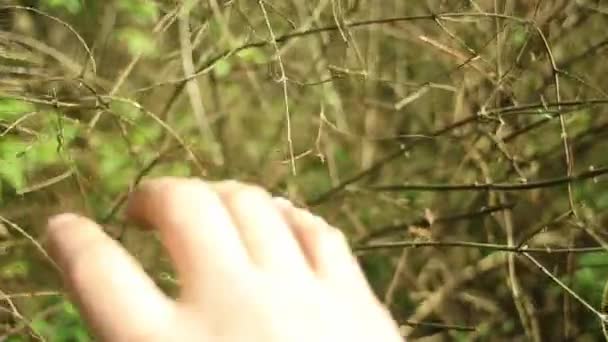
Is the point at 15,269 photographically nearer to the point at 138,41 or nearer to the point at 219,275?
the point at 138,41

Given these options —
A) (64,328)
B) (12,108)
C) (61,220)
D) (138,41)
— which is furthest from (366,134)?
(61,220)

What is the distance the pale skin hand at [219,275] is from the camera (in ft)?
2.16

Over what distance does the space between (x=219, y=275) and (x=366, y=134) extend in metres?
2.12

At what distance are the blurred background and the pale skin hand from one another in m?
0.97

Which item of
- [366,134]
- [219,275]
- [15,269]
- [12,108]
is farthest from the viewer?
[366,134]

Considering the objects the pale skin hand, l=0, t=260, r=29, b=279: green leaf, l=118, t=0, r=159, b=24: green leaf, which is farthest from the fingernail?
l=118, t=0, r=159, b=24: green leaf

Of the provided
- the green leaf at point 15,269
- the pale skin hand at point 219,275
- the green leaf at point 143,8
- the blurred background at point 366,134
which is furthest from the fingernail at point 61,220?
the green leaf at point 143,8

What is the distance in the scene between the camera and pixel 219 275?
672mm

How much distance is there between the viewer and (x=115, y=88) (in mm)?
2027

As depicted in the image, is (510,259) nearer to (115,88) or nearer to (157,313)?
(115,88)

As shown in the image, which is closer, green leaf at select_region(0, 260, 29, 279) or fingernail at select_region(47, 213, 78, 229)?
fingernail at select_region(47, 213, 78, 229)

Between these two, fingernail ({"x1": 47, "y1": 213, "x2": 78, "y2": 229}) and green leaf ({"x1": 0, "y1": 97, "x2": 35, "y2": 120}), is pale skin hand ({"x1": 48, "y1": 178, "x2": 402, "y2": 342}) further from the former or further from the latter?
green leaf ({"x1": 0, "y1": 97, "x2": 35, "y2": 120})

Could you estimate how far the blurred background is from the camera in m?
1.89

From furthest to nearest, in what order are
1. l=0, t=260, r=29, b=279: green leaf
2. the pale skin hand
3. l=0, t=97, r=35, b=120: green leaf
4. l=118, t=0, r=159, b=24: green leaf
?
l=118, t=0, r=159, b=24: green leaf < l=0, t=260, r=29, b=279: green leaf < l=0, t=97, r=35, b=120: green leaf < the pale skin hand
